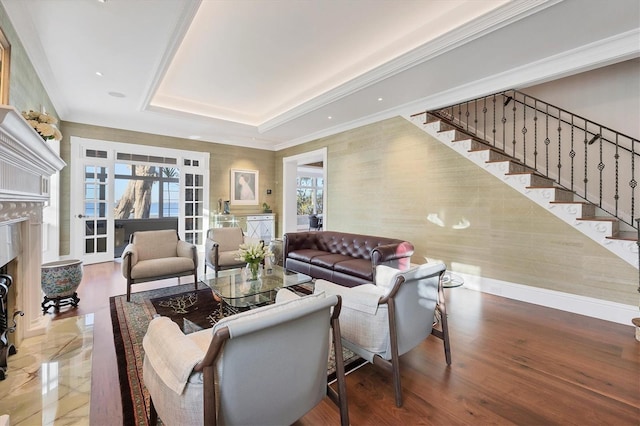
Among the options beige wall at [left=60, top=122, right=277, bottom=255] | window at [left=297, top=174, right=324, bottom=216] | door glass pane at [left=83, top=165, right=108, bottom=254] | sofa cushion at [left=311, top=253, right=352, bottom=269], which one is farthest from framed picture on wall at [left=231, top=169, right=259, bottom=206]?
window at [left=297, top=174, right=324, bottom=216]

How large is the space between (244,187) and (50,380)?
6054 millimetres

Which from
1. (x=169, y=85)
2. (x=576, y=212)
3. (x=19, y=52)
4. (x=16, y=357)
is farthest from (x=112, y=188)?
(x=576, y=212)

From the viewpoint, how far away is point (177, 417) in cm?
Result: 117

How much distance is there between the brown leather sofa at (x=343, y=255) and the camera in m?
3.69

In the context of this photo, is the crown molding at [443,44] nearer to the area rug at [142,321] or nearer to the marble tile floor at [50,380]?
the area rug at [142,321]

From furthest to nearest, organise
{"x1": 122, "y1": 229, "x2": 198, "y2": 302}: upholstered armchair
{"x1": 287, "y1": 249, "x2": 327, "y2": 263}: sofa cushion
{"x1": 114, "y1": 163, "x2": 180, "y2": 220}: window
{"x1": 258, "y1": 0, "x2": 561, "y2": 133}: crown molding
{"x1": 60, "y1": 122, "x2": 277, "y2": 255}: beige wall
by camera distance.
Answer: {"x1": 114, "y1": 163, "x2": 180, "y2": 220}: window → {"x1": 60, "y1": 122, "x2": 277, "y2": 255}: beige wall → {"x1": 287, "y1": 249, "x2": 327, "y2": 263}: sofa cushion → {"x1": 122, "y1": 229, "x2": 198, "y2": 302}: upholstered armchair → {"x1": 258, "y1": 0, "x2": 561, "y2": 133}: crown molding

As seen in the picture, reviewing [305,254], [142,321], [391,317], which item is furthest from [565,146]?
[142,321]

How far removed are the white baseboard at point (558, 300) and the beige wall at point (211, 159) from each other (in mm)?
5669

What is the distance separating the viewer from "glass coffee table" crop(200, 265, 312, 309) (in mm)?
2711

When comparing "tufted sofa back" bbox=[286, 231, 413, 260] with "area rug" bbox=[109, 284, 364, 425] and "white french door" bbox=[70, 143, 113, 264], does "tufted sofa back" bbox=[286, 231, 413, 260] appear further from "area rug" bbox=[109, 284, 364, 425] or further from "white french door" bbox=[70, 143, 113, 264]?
"white french door" bbox=[70, 143, 113, 264]

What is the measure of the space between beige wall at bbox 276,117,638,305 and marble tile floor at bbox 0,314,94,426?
4391 millimetres

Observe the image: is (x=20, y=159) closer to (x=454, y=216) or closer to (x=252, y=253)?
(x=252, y=253)

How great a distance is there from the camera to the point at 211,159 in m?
7.25

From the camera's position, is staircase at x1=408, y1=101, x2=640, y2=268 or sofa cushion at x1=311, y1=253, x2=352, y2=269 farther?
sofa cushion at x1=311, y1=253, x2=352, y2=269
